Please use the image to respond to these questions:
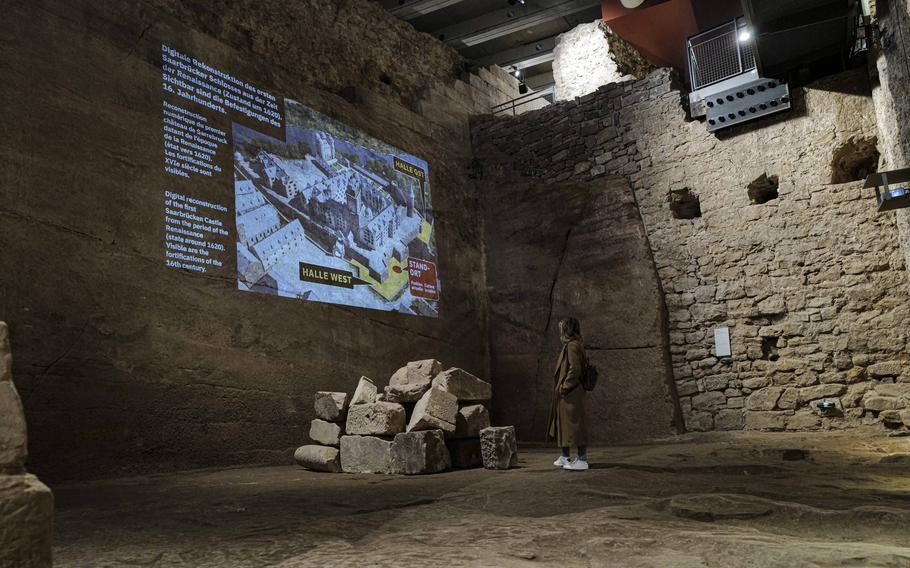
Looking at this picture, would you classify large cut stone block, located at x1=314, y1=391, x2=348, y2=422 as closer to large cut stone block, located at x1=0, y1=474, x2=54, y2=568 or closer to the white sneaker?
the white sneaker

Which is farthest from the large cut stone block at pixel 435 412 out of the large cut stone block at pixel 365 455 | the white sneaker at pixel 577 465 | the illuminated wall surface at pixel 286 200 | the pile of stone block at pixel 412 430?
the illuminated wall surface at pixel 286 200

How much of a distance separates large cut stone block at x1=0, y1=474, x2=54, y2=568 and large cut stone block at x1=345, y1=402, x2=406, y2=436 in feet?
14.1

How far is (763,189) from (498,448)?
16.6ft

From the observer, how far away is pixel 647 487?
13.7ft

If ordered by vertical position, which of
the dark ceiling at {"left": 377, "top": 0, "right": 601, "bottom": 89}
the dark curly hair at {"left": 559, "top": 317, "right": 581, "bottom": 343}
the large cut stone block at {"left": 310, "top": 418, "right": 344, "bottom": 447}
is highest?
the dark ceiling at {"left": 377, "top": 0, "right": 601, "bottom": 89}

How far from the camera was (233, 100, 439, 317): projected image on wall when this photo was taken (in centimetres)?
732

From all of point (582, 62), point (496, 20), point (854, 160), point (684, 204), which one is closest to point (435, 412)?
point (684, 204)

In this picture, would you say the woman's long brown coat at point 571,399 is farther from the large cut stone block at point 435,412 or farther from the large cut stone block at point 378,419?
the large cut stone block at point 378,419

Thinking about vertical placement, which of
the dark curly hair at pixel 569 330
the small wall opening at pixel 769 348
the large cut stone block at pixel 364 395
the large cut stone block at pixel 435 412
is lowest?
the large cut stone block at pixel 435 412

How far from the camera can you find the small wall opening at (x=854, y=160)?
7.38 meters

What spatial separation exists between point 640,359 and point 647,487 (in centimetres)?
445

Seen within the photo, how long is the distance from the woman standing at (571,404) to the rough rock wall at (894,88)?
3635 millimetres

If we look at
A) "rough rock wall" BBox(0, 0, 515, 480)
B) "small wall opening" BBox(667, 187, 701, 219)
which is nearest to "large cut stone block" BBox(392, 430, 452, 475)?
"rough rock wall" BBox(0, 0, 515, 480)

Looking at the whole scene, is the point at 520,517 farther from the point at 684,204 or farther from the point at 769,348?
the point at 684,204
